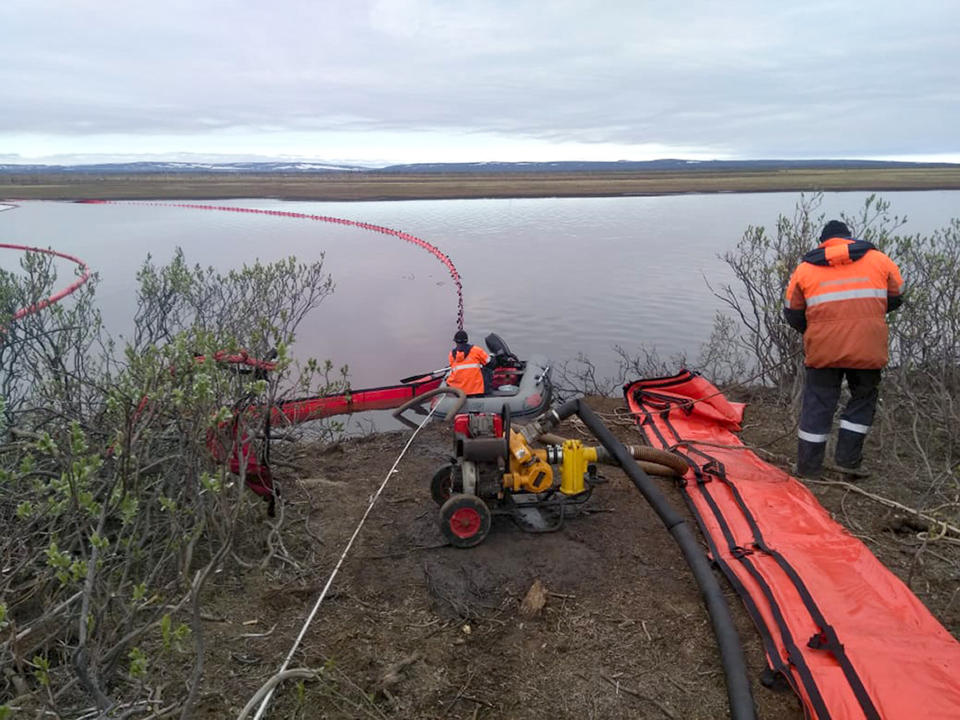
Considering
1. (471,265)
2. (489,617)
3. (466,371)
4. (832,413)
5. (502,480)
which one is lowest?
(471,265)

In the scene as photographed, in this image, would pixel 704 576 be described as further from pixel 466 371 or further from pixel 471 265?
pixel 471 265

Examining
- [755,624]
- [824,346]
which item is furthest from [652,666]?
[824,346]

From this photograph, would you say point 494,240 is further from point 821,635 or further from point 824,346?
point 821,635

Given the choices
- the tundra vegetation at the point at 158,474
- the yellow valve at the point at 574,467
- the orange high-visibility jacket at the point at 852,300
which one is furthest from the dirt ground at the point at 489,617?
the orange high-visibility jacket at the point at 852,300

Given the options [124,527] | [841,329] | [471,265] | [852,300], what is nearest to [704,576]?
[841,329]

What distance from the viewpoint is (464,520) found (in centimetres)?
421

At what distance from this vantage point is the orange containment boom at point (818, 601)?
277cm

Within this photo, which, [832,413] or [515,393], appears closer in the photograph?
[832,413]

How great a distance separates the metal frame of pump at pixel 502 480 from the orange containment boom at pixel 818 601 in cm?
99

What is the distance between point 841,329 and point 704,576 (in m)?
2.43

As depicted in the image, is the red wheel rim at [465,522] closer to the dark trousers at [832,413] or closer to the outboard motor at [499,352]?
the dark trousers at [832,413]

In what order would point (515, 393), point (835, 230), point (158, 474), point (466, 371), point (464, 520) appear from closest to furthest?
point (464, 520) < point (158, 474) < point (835, 230) < point (466, 371) < point (515, 393)

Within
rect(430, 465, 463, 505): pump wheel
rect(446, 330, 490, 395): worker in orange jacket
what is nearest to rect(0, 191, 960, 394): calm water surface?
rect(446, 330, 490, 395): worker in orange jacket

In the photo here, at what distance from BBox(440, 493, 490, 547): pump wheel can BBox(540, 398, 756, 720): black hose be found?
90 cm
